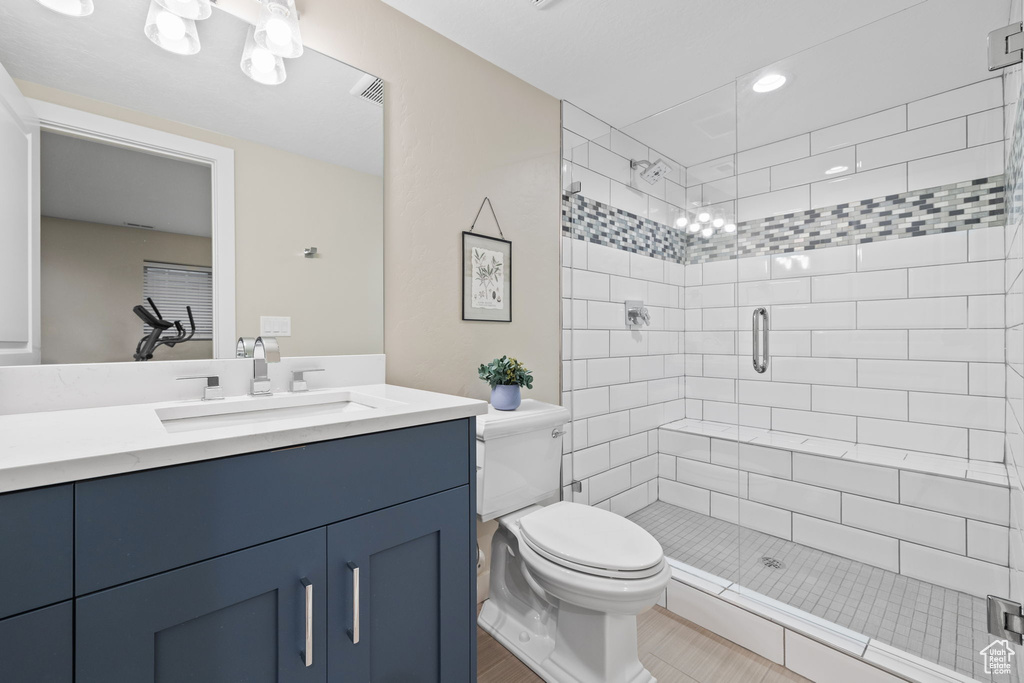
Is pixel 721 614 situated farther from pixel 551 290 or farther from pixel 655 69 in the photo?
pixel 655 69

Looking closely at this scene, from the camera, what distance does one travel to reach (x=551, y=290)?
2.25 meters

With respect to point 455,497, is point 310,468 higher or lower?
higher

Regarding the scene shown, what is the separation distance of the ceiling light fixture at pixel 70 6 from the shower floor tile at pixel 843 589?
2.72m

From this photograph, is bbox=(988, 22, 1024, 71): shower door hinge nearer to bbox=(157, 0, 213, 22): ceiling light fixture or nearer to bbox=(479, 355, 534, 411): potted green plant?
bbox=(479, 355, 534, 411): potted green plant

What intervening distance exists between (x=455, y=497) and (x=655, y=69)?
203 cm

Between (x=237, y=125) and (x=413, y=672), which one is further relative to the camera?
(x=237, y=125)

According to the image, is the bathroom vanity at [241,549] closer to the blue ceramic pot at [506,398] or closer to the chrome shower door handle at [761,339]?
the blue ceramic pot at [506,398]

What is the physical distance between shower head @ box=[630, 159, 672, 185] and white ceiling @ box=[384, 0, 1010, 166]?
0.12m

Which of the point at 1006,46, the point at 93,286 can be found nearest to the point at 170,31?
the point at 93,286

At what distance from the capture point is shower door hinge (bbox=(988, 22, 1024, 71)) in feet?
3.87

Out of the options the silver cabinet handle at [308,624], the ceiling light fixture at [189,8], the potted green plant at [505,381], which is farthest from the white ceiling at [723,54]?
the silver cabinet handle at [308,624]

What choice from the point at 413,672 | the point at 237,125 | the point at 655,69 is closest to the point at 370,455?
the point at 413,672

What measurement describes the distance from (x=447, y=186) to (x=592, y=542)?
1421 mm

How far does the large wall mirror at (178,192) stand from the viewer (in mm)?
1068
